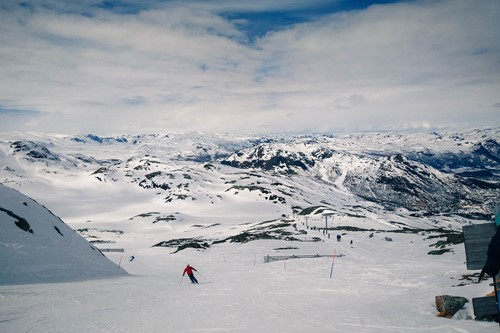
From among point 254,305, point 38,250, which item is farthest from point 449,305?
point 38,250

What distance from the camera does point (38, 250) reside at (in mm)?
23859

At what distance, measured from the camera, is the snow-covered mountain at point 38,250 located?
21469 millimetres

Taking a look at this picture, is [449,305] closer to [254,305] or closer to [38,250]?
[254,305]

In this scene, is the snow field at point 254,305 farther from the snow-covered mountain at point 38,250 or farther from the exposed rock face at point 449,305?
the snow-covered mountain at point 38,250

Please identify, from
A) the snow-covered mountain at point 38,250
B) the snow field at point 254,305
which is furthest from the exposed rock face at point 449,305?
the snow-covered mountain at point 38,250

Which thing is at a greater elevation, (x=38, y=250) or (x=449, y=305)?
(x=38, y=250)

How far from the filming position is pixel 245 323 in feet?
41.3

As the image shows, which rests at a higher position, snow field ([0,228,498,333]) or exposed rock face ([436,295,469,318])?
exposed rock face ([436,295,469,318])

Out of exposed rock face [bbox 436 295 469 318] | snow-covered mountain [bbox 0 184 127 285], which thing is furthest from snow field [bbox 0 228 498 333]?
snow-covered mountain [bbox 0 184 127 285]

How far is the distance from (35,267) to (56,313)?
35.3ft

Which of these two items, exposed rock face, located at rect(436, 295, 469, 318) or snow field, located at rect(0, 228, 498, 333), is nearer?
snow field, located at rect(0, 228, 498, 333)

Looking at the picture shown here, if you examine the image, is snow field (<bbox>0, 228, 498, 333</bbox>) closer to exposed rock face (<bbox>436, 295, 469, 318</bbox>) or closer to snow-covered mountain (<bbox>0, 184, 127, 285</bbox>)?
exposed rock face (<bbox>436, 295, 469, 318</bbox>)

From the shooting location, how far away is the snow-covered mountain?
70.4 ft

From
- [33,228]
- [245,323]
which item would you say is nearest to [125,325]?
[245,323]
